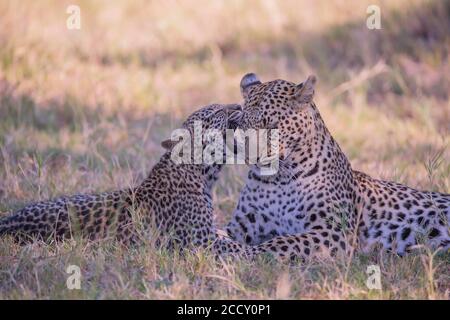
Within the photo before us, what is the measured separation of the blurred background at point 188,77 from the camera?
11.9 meters

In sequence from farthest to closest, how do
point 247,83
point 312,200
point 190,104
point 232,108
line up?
point 190,104
point 247,83
point 232,108
point 312,200

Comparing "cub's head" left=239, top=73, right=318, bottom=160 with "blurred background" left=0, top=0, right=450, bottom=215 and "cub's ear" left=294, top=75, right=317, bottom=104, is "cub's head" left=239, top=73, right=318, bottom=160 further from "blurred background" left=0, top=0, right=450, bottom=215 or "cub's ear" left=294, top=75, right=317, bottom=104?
"blurred background" left=0, top=0, right=450, bottom=215

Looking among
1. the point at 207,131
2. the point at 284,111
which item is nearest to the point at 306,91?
the point at 284,111

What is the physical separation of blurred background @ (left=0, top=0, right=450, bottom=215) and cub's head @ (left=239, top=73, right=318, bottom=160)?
5.53 feet

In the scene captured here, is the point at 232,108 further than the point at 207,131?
Yes

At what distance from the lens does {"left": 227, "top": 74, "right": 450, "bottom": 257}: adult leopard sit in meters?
9.01

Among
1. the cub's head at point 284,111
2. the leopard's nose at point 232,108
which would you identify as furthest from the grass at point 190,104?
the leopard's nose at point 232,108

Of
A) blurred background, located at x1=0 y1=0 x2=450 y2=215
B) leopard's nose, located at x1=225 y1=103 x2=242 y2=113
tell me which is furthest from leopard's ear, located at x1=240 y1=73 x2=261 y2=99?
blurred background, located at x1=0 y1=0 x2=450 y2=215

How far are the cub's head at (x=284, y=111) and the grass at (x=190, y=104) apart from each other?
4.01 ft

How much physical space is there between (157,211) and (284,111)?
152 centimetres

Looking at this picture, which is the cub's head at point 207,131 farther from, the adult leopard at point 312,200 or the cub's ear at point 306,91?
the cub's ear at point 306,91

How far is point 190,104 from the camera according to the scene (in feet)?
50.9

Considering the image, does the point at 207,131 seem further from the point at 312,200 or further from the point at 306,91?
the point at 312,200

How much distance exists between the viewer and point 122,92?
1506 centimetres
